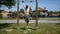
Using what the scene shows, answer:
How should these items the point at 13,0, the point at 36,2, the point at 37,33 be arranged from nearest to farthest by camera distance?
the point at 37,33
the point at 36,2
the point at 13,0

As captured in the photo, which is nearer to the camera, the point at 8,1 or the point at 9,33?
the point at 9,33

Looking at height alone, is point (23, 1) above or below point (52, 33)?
above

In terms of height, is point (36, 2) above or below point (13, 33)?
above

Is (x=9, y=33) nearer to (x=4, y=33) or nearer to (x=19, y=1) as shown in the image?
(x=4, y=33)

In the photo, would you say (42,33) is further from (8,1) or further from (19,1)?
(8,1)

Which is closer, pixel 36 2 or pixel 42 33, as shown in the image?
pixel 42 33

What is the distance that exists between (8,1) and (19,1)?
4411mm

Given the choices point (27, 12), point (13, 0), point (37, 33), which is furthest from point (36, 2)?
point (13, 0)

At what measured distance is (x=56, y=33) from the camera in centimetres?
1051

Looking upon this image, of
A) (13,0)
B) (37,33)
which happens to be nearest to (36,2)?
(37,33)

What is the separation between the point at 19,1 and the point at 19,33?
2.77 meters

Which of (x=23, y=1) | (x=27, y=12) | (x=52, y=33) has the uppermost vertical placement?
(x=23, y=1)

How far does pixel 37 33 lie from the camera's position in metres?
10.5

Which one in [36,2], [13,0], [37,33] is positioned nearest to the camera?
[37,33]
